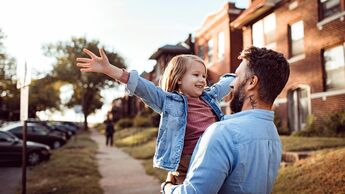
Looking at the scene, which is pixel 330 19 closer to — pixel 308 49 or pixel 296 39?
pixel 308 49

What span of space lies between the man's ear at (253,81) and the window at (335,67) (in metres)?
14.1

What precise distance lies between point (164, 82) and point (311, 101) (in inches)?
553

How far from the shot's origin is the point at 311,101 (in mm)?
15906

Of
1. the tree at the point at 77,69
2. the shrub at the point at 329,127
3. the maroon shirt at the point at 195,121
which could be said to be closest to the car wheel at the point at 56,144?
the shrub at the point at 329,127

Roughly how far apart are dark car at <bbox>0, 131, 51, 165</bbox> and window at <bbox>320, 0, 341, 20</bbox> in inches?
497

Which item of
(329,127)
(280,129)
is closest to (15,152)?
(280,129)

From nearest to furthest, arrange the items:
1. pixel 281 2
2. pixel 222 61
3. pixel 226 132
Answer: pixel 226 132 → pixel 281 2 → pixel 222 61

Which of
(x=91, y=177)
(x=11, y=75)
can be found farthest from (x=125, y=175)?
(x=11, y=75)

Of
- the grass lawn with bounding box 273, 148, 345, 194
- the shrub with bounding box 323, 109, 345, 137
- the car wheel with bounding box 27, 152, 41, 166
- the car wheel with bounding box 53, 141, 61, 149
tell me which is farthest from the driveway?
the shrub with bounding box 323, 109, 345, 137

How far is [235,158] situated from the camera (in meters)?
1.68

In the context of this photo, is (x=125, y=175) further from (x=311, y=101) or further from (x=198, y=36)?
(x=198, y=36)

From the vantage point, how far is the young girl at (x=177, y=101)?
8.41ft

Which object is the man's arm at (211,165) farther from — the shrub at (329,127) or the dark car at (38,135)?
the dark car at (38,135)

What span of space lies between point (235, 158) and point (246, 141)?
0.30ft
